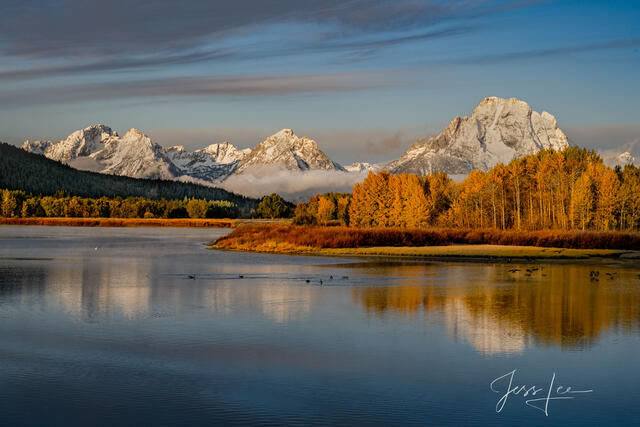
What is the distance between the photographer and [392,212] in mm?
138500

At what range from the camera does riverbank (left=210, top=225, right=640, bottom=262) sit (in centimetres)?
6750

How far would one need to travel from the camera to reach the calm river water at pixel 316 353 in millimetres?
15000

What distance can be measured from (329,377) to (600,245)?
6592 centimetres

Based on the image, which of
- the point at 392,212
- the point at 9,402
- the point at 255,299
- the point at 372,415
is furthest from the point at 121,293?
the point at 392,212

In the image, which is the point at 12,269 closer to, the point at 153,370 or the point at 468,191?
the point at 153,370

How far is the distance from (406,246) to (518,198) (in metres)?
49.1

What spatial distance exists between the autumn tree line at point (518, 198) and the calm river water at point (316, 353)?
8444cm

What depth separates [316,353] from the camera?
2083cm
